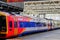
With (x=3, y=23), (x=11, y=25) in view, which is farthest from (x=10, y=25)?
(x=3, y=23)

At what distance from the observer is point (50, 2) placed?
4412 inches

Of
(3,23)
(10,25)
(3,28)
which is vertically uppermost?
(3,23)

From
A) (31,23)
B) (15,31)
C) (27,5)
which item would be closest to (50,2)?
(27,5)

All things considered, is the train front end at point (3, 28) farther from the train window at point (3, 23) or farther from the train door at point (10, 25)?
the train door at point (10, 25)

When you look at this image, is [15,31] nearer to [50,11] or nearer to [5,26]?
[5,26]

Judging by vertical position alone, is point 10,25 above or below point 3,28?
above

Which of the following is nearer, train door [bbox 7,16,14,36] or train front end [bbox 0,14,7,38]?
train front end [bbox 0,14,7,38]

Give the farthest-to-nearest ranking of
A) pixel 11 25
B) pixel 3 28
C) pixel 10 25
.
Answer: pixel 11 25, pixel 10 25, pixel 3 28

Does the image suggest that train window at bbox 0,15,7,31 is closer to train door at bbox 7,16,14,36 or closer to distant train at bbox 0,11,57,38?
distant train at bbox 0,11,57,38

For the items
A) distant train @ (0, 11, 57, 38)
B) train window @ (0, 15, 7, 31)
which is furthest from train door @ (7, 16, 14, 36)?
train window @ (0, 15, 7, 31)

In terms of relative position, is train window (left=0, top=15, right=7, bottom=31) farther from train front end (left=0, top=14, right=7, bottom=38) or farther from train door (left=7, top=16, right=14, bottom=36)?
train door (left=7, top=16, right=14, bottom=36)

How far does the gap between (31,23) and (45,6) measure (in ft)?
265

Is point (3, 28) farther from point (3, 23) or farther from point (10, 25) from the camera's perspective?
point (10, 25)

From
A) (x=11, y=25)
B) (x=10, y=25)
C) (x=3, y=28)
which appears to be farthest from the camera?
(x=11, y=25)
